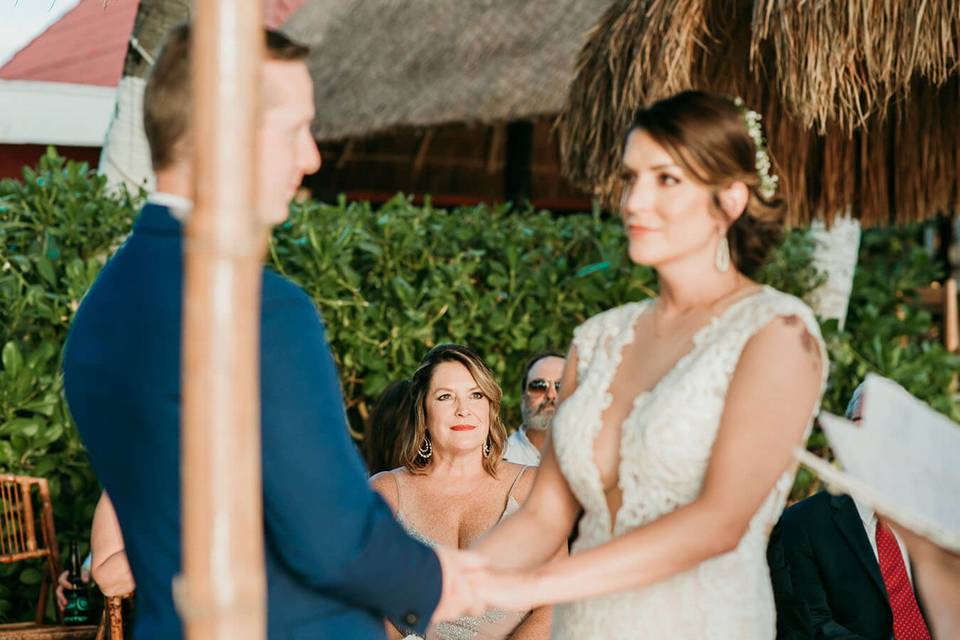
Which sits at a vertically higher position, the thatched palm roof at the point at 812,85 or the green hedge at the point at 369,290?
the thatched palm roof at the point at 812,85

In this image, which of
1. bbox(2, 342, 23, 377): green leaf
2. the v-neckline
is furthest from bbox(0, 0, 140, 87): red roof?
the v-neckline

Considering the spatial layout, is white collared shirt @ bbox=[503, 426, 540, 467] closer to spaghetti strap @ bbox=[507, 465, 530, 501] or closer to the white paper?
spaghetti strap @ bbox=[507, 465, 530, 501]

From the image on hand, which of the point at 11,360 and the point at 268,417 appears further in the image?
Result: the point at 11,360

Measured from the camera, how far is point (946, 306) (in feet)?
30.8

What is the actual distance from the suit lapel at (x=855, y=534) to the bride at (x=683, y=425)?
1411 mm

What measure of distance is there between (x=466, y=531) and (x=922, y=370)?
169 inches

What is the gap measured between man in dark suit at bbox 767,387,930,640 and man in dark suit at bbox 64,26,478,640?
1.95m

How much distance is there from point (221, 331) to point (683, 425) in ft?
3.65

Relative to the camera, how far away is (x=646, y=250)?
2.27 meters

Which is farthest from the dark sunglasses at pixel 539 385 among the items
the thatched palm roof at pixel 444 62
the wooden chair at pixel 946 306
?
the wooden chair at pixel 946 306

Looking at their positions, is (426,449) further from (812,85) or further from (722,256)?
(722,256)

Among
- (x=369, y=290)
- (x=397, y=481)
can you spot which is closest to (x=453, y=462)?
(x=397, y=481)

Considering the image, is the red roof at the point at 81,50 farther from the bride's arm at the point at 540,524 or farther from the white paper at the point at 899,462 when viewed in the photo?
the white paper at the point at 899,462

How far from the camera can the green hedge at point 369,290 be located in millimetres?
5105
